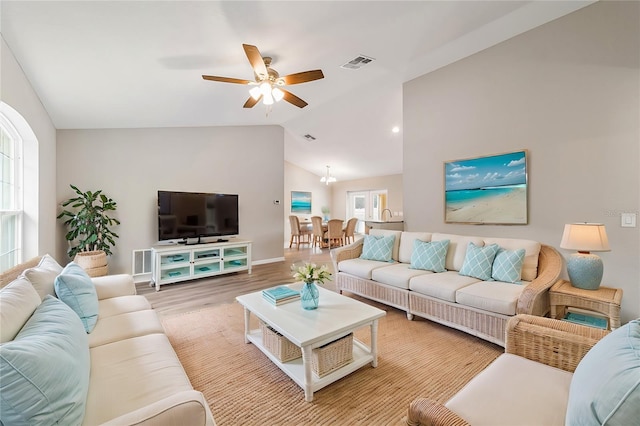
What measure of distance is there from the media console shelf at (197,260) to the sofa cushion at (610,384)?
4530 millimetres

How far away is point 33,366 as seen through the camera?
91 centimetres

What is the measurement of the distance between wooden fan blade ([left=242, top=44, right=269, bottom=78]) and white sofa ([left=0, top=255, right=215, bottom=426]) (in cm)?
214

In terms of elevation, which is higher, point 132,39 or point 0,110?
point 132,39

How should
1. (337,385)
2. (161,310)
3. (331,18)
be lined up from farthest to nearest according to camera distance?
(161,310), (331,18), (337,385)

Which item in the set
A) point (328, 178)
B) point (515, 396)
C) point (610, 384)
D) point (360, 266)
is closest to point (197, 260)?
point (360, 266)

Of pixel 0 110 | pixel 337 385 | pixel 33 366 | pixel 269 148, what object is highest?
pixel 269 148

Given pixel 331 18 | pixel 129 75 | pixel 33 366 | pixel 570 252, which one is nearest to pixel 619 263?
pixel 570 252

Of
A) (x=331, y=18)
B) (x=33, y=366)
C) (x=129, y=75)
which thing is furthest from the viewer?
(x=129, y=75)

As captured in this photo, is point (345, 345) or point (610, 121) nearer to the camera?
point (345, 345)

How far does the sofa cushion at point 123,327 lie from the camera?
1.72 m

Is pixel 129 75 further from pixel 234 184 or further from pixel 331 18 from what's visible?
pixel 234 184

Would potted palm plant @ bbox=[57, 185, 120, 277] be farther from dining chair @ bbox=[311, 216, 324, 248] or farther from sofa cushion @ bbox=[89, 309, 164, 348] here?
dining chair @ bbox=[311, 216, 324, 248]

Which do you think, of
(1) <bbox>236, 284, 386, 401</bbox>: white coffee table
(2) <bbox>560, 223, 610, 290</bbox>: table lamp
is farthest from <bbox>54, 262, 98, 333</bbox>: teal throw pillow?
(2) <bbox>560, 223, 610, 290</bbox>: table lamp

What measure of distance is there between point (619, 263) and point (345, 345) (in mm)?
2680
